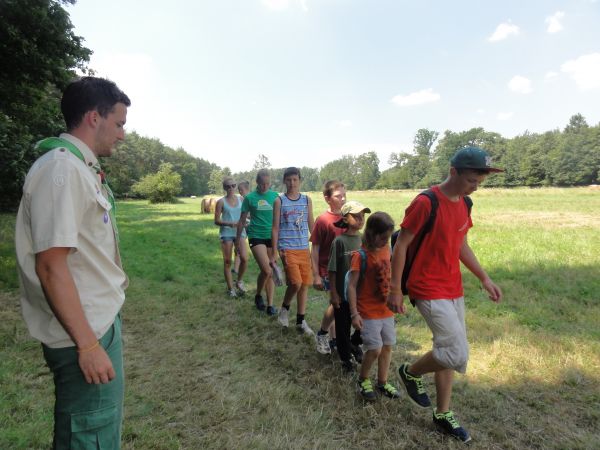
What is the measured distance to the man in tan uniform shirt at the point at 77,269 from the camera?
139 cm

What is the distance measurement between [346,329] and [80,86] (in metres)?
3.10

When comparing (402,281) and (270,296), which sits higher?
(402,281)

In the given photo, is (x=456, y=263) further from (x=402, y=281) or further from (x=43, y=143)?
(x=43, y=143)

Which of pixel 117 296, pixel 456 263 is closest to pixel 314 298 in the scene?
pixel 456 263

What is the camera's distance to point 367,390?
3.40 metres

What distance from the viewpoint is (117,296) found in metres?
1.70

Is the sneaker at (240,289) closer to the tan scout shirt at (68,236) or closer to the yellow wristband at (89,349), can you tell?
the tan scout shirt at (68,236)

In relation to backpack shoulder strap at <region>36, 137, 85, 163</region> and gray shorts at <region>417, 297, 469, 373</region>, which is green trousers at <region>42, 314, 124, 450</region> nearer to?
backpack shoulder strap at <region>36, 137, 85, 163</region>

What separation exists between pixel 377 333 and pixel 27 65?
24.4 ft

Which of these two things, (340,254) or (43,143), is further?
(340,254)

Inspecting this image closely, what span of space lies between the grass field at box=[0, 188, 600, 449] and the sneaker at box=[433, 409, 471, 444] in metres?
0.08

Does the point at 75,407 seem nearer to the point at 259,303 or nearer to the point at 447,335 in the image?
the point at 447,335

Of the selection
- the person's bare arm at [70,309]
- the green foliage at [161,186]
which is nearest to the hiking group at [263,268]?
the person's bare arm at [70,309]

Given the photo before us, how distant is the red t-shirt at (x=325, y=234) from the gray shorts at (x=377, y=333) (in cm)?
119
